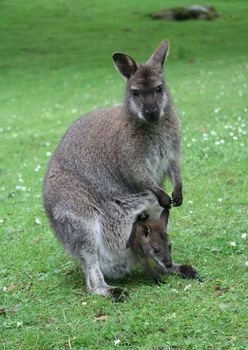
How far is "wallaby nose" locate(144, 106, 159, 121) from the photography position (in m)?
4.99

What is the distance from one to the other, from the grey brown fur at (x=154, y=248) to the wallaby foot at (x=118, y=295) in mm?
309

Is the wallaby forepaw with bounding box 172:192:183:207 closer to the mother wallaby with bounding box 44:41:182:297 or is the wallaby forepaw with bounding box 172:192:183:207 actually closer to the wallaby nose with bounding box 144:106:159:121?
the mother wallaby with bounding box 44:41:182:297

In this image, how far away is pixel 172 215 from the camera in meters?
6.77

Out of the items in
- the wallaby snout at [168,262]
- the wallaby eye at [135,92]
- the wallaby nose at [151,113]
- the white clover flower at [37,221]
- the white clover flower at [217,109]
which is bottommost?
the white clover flower at [217,109]

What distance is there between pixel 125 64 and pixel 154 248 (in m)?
1.48

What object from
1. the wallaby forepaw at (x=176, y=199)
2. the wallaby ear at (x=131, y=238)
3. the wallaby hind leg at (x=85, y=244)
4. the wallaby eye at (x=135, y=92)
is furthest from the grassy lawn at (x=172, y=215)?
the wallaby eye at (x=135, y=92)

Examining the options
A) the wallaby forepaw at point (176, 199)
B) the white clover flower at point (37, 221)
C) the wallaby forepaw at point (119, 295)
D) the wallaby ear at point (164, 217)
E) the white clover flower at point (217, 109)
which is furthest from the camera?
the white clover flower at point (217, 109)

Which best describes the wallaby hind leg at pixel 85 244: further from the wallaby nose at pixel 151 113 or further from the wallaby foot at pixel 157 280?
the wallaby nose at pixel 151 113

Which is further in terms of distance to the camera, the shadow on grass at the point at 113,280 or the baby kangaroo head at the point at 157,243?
the shadow on grass at the point at 113,280

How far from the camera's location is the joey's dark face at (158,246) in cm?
500

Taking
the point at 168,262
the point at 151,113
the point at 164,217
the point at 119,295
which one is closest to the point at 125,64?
the point at 151,113

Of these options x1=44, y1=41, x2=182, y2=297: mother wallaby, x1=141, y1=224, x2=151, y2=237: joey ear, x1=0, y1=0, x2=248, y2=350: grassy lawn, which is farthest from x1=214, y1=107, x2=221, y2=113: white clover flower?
x1=141, y1=224, x2=151, y2=237: joey ear

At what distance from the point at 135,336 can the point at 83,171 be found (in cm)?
165

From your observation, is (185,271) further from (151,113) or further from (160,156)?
(151,113)
